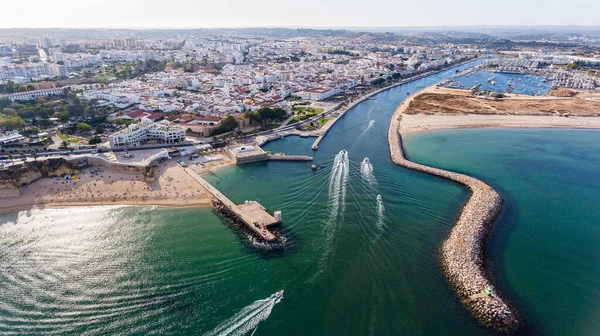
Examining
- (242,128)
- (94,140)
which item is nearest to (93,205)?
(94,140)

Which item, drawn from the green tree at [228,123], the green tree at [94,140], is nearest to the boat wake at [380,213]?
the green tree at [228,123]

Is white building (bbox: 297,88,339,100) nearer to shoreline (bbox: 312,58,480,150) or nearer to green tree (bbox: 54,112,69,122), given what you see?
shoreline (bbox: 312,58,480,150)

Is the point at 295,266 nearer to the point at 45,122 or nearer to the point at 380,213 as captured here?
the point at 380,213

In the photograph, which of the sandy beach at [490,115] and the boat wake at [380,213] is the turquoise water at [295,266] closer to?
the boat wake at [380,213]

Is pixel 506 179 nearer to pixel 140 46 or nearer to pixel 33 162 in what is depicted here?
pixel 33 162

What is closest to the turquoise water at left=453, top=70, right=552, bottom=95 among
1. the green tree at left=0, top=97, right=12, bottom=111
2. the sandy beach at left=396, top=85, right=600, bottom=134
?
the sandy beach at left=396, top=85, right=600, bottom=134

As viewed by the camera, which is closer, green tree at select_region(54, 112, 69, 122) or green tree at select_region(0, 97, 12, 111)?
green tree at select_region(54, 112, 69, 122)
